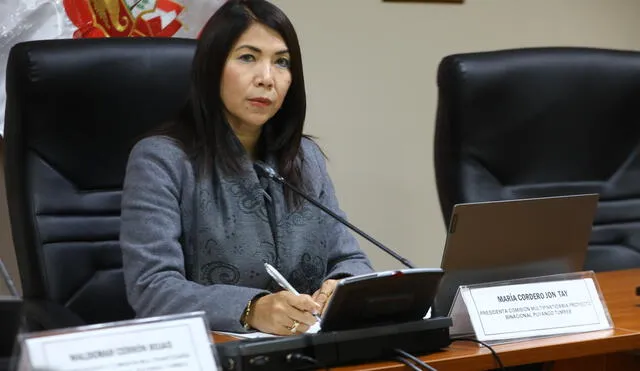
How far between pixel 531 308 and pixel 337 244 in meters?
0.54

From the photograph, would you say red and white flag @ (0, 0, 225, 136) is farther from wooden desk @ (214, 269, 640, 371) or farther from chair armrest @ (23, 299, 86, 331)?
wooden desk @ (214, 269, 640, 371)

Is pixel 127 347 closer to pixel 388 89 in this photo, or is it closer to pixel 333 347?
pixel 333 347

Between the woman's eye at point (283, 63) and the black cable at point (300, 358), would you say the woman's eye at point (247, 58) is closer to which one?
the woman's eye at point (283, 63)

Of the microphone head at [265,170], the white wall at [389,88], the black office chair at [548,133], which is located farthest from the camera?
the white wall at [389,88]

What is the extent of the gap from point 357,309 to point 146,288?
0.48m

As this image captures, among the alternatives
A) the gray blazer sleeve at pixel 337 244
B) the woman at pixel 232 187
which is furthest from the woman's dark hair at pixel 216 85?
the gray blazer sleeve at pixel 337 244

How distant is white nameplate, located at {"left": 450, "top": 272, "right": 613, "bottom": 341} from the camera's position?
156 cm

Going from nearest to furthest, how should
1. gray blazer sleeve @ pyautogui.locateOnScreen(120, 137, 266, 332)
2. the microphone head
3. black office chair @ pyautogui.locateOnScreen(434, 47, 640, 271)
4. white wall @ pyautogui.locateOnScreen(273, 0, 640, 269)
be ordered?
1. gray blazer sleeve @ pyautogui.locateOnScreen(120, 137, 266, 332)
2. the microphone head
3. black office chair @ pyautogui.locateOnScreen(434, 47, 640, 271)
4. white wall @ pyautogui.locateOnScreen(273, 0, 640, 269)

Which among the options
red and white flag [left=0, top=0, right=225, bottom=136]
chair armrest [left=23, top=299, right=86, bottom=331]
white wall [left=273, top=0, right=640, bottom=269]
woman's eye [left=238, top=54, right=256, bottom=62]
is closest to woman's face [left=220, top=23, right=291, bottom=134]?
woman's eye [left=238, top=54, right=256, bottom=62]

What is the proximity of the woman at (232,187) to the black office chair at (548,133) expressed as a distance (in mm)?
434

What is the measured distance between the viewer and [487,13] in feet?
10.1

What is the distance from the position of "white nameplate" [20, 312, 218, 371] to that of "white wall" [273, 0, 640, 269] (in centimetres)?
167

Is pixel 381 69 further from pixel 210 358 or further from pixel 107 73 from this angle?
pixel 210 358

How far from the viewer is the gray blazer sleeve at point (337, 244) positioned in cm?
202
